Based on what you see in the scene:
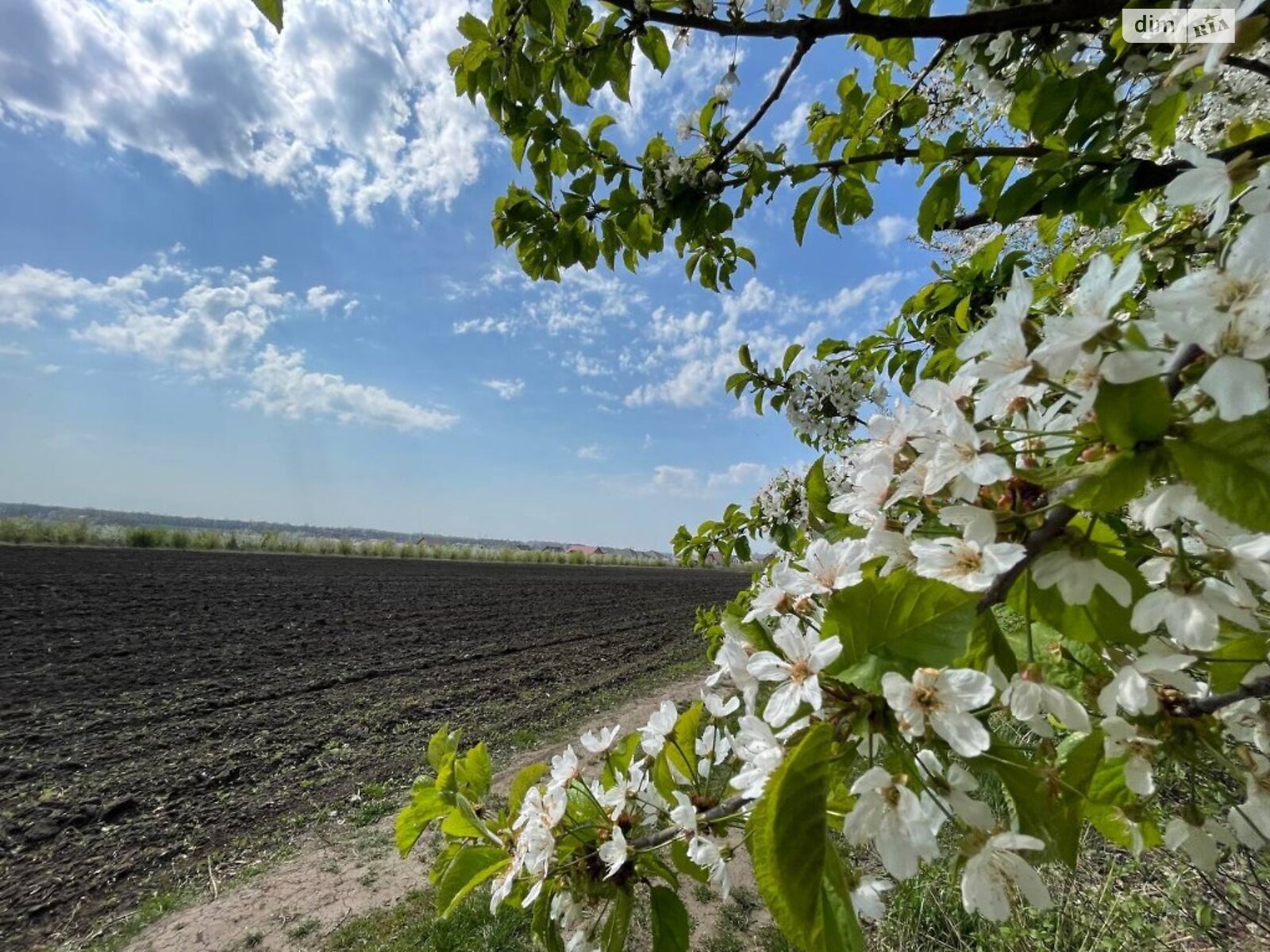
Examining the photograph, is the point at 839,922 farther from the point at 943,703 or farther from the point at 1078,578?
the point at 1078,578

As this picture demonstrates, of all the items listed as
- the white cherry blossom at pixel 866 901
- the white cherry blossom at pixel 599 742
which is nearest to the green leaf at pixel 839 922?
the white cherry blossom at pixel 866 901

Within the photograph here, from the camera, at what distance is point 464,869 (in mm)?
1035

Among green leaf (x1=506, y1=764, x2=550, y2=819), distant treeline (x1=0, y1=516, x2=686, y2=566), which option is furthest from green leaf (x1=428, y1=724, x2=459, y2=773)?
distant treeline (x1=0, y1=516, x2=686, y2=566)

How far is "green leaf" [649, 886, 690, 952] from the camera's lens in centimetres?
95

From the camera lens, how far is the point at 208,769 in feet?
19.5

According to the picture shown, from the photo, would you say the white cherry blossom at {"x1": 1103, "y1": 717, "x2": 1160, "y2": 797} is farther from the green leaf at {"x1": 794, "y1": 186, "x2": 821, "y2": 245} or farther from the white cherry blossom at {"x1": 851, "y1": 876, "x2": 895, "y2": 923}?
the green leaf at {"x1": 794, "y1": 186, "x2": 821, "y2": 245}

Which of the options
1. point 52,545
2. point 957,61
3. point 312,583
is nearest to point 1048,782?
point 957,61

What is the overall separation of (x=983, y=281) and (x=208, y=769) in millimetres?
7413

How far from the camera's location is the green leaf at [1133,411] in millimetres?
423

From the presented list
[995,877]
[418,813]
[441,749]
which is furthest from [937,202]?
[418,813]

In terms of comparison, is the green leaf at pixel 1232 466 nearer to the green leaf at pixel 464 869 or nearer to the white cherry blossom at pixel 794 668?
the white cherry blossom at pixel 794 668

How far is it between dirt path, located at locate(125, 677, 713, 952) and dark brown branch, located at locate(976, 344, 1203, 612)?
12.5 feet

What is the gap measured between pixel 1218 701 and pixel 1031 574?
0.25 metres

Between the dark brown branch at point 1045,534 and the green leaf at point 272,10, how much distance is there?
3.51ft
